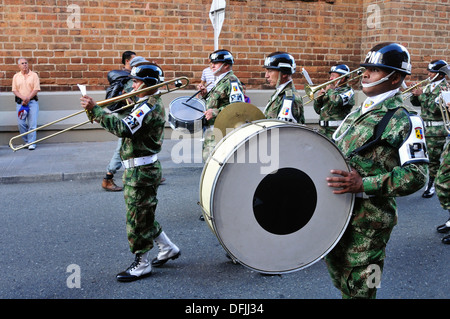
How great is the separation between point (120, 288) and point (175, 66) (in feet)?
24.7

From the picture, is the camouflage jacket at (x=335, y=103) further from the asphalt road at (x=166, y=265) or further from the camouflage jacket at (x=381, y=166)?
the camouflage jacket at (x=381, y=166)

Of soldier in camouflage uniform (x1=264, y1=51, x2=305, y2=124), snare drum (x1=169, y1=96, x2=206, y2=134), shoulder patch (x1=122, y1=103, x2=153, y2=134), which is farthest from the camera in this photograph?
snare drum (x1=169, y1=96, x2=206, y2=134)

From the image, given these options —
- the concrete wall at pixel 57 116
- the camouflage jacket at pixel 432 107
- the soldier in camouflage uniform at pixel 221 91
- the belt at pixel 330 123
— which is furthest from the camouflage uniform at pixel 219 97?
the concrete wall at pixel 57 116

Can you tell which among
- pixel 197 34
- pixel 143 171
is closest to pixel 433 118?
pixel 143 171

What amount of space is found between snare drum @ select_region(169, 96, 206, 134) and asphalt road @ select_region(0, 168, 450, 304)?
1099 mm

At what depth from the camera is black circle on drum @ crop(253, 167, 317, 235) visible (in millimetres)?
2254

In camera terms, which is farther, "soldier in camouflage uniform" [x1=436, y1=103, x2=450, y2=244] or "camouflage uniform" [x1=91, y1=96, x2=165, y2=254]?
"soldier in camouflage uniform" [x1=436, y1=103, x2=450, y2=244]

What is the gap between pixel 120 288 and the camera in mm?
3809

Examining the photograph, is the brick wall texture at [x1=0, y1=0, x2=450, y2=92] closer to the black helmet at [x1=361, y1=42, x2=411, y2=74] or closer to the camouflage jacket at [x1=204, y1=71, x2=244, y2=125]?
the camouflage jacket at [x1=204, y1=71, x2=244, y2=125]

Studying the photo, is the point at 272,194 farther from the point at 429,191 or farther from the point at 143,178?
the point at 429,191

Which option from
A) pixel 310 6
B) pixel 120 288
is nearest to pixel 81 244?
pixel 120 288

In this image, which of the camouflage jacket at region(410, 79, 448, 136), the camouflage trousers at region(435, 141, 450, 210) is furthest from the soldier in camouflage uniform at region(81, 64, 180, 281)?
the camouflage jacket at region(410, 79, 448, 136)

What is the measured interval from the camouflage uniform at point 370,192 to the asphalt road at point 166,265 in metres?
1.21

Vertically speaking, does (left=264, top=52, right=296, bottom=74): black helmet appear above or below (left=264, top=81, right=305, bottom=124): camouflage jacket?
above
